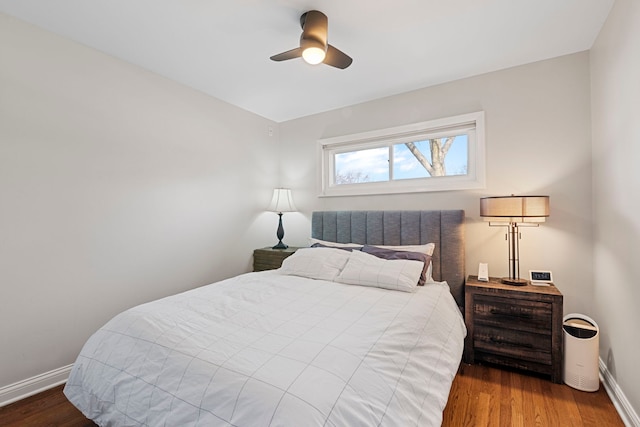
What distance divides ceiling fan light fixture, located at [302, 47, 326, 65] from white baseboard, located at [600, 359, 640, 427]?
9.05ft

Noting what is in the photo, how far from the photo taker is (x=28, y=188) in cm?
198

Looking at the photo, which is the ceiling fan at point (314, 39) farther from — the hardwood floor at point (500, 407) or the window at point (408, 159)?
the hardwood floor at point (500, 407)

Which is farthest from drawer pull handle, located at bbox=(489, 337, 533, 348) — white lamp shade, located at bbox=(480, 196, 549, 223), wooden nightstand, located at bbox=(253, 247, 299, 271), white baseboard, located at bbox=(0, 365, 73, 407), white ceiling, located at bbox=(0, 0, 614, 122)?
white baseboard, located at bbox=(0, 365, 73, 407)

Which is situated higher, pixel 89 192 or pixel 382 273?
pixel 89 192

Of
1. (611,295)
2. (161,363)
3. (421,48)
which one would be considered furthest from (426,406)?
(421,48)

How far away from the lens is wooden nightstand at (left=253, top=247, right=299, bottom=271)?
3.35 m

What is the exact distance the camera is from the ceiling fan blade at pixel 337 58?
6.22ft

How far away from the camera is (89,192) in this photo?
88.8 inches

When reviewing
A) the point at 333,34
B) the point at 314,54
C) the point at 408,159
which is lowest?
the point at 408,159

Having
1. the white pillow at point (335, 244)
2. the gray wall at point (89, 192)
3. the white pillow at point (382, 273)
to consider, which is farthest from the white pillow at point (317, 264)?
the gray wall at point (89, 192)

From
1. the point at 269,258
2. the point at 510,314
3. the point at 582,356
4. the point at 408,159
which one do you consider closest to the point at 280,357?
the point at 510,314

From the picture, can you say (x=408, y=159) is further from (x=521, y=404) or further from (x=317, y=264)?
(x=521, y=404)

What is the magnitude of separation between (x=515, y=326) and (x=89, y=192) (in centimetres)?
348

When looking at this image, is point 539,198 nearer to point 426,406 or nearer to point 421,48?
point 421,48
